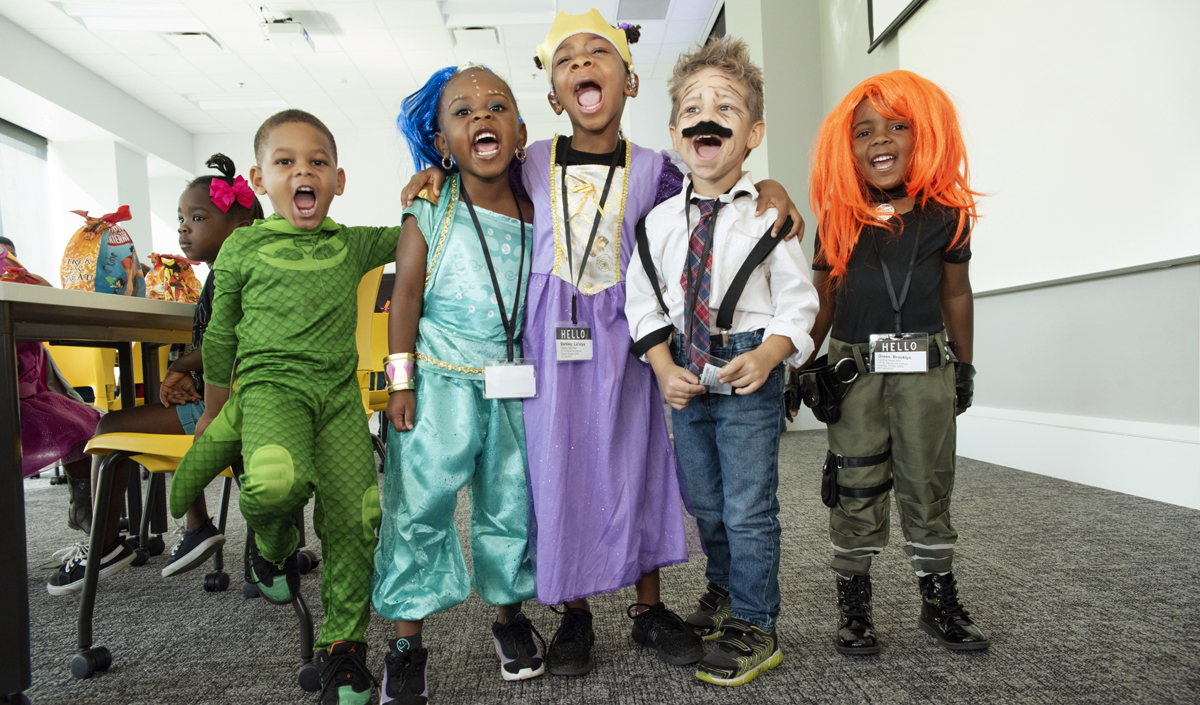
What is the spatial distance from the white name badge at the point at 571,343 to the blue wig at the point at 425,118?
457 mm

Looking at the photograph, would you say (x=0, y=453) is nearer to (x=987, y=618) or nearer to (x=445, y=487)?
(x=445, y=487)

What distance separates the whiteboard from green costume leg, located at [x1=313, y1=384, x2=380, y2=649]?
8.94 ft

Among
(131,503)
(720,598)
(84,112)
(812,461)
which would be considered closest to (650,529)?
(720,598)

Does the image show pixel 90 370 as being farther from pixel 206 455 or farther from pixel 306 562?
pixel 206 455

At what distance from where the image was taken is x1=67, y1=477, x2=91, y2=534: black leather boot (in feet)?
7.84

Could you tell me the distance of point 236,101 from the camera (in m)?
8.92

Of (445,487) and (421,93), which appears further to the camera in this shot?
(421,93)

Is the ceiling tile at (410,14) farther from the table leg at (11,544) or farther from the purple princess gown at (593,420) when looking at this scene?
the table leg at (11,544)

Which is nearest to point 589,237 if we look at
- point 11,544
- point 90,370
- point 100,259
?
point 11,544

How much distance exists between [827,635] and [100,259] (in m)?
2.17

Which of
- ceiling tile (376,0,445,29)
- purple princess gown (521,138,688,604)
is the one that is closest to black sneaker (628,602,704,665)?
purple princess gown (521,138,688,604)

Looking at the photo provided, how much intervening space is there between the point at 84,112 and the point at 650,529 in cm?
926

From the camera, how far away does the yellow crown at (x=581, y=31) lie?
1.54 m

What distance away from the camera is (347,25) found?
697cm
